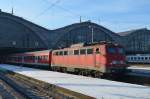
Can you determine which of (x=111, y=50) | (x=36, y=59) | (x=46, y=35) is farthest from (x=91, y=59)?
(x=46, y=35)

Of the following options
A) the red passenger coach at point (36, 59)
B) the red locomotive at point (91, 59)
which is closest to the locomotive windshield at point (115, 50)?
the red locomotive at point (91, 59)

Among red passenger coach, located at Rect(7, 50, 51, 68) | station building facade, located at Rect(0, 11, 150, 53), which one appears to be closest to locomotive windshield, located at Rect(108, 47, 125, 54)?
red passenger coach, located at Rect(7, 50, 51, 68)

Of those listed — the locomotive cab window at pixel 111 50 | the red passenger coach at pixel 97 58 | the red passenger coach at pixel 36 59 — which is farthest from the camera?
the red passenger coach at pixel 36 59

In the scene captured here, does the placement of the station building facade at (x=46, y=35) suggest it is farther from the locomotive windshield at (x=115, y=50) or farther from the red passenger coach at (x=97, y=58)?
the locomotive windshield at (x=115, y=50)

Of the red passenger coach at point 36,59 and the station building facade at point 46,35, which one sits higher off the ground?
the station building facade at point 46,35

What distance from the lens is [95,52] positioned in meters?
28.7

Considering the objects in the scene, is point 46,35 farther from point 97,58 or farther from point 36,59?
point 97,58

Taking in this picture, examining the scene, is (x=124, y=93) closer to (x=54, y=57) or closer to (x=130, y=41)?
(x=54, y=57)

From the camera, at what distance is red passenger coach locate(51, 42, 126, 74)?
27438mm

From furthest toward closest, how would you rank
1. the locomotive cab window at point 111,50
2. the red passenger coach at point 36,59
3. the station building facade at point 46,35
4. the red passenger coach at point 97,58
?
the station building facade at point 46,35, the red passenger coach at point 36,59, the locomotive cab window at point 111,50, the red passenger coach at point 97,58

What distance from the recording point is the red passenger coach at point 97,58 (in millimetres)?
27438

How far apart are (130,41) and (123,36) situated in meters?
2.71

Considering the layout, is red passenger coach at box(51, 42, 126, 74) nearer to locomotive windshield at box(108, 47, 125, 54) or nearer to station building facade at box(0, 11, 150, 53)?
locomotive windshield at box(108, 47, 125, 54)

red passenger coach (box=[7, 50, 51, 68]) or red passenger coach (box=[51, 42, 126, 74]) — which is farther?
red passenger coach (box=[7, 50, 51, 68])
